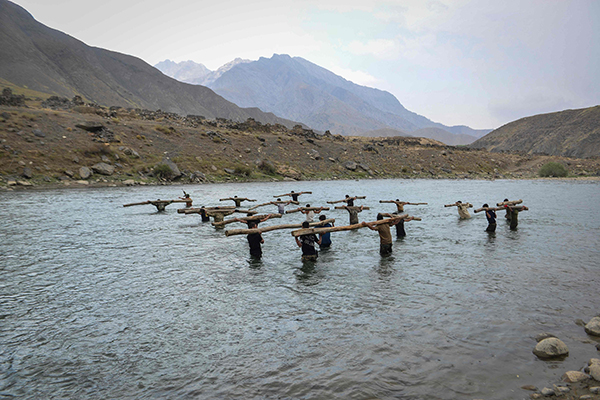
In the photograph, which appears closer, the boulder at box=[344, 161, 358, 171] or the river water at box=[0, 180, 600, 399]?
the river water at box=[0, 180, 600, 399]

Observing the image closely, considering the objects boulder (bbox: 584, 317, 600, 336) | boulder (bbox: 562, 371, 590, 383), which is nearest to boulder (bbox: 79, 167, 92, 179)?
boulder (bbox: 584, 317, 600, 336)

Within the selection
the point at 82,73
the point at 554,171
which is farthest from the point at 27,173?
the point at 82,73

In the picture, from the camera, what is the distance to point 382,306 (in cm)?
1094

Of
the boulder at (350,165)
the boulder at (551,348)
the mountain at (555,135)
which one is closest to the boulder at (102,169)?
the boulder at (350,165)

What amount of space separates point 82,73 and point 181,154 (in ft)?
376

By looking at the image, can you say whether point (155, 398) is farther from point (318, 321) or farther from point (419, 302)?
point (419, 302)

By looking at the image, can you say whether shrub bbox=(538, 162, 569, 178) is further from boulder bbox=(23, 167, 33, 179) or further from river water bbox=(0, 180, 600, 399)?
boulder bbox=(23, 167, 33, 179)

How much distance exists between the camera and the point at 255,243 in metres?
16.9

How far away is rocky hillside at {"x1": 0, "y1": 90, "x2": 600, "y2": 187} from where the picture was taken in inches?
1890

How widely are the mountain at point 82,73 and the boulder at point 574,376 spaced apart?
14158 cm

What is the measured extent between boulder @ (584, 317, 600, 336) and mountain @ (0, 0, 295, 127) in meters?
141

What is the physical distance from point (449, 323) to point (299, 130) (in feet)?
286

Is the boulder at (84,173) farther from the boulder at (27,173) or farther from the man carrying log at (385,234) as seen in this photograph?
the man carrying log at (385,234)

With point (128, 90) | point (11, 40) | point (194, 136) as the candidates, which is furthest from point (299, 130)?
point (11, 40)
